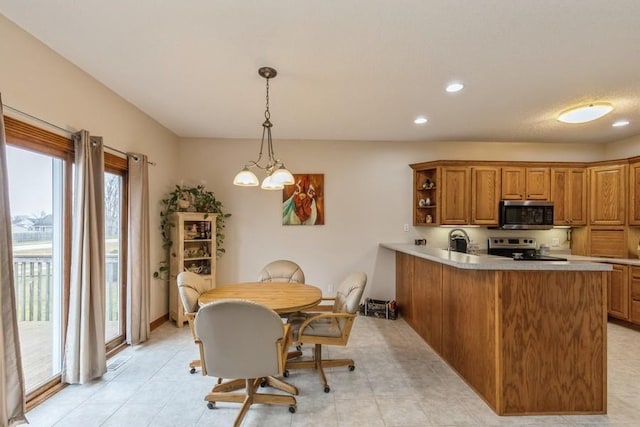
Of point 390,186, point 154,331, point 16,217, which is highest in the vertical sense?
point 390,186

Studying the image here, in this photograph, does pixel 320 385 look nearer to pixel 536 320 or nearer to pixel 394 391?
pixel 394 391

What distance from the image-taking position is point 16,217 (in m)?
2.18

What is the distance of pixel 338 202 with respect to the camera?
4.63 metres

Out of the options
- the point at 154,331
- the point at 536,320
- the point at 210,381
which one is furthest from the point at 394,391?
the point at 154,331

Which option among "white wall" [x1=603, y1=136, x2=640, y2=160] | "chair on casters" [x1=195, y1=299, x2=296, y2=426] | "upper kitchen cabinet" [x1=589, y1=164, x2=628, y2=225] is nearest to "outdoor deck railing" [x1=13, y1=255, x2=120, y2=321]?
"chair on casters" [x1=195, y1=299, x2=296, y2=426]

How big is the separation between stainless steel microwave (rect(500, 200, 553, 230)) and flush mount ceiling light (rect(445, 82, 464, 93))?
2255mm

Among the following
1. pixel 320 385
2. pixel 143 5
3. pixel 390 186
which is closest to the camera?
pixel 143 5

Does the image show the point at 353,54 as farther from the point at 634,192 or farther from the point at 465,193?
the point at 634,192

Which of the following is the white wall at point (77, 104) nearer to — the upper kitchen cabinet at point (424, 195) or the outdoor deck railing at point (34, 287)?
the outdoor deck railing at point (34, 287)

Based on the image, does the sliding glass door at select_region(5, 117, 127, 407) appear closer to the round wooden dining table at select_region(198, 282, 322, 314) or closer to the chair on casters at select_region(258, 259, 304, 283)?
the round wooden dining table at select_region(198, 282, 322, 314)

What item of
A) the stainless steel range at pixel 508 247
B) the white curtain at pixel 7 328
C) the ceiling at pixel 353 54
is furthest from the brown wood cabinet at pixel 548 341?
the white curtain at pixel 7 328

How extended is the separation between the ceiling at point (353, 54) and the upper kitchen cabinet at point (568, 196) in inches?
39.1

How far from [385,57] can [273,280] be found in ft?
8.00

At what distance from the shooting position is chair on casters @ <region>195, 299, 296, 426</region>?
178cm
